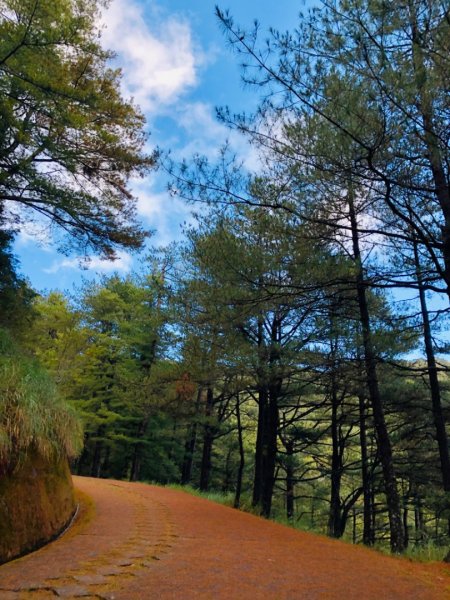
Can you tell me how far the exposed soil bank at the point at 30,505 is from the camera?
12.6 feet

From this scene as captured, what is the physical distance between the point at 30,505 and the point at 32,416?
3.02ft

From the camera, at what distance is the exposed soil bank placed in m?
3.83

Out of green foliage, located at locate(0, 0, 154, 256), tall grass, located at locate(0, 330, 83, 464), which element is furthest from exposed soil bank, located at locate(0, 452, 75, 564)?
green foliage, located at locate(0, 0, 154, 256)

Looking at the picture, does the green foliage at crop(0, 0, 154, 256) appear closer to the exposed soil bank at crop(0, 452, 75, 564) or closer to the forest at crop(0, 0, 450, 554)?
the forest at crop(0, 0, 450, 554)

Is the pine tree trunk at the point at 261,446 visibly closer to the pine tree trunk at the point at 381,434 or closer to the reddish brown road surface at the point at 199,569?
the pine tree trunk at the point at 381,434

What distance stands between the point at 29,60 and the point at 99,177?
264cm

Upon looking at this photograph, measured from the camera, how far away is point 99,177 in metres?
8.73

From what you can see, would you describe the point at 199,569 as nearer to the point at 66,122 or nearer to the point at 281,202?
the point at 281,202

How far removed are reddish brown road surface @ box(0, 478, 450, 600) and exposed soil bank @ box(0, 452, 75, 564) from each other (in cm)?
19

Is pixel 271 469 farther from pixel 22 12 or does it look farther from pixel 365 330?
pixel 22 12

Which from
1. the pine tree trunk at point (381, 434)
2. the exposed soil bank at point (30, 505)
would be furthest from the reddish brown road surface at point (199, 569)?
the pine tree trunk at point (381, 434)

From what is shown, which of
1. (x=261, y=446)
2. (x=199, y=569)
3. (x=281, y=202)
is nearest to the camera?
(x=199, y=569)

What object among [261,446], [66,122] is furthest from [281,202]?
[261,446]

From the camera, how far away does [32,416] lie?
4566 mm
